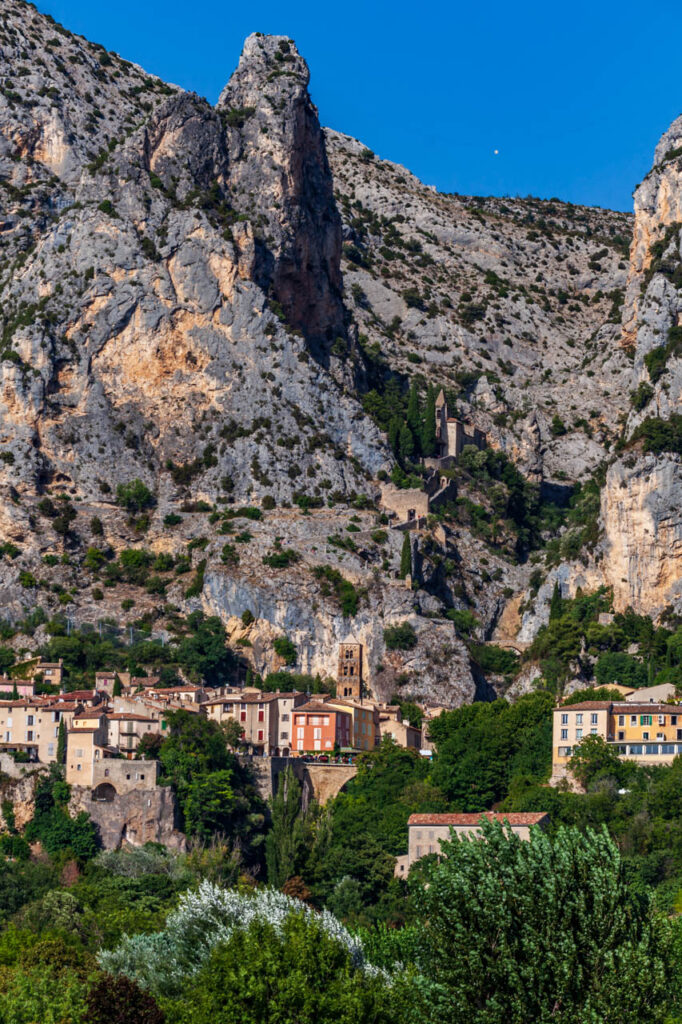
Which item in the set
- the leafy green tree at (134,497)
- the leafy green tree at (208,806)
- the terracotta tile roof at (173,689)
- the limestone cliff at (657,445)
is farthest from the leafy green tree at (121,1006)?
the leafy green tree at (134,497)

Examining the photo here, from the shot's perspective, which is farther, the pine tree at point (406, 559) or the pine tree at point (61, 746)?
the pine tree at point (406, 559)

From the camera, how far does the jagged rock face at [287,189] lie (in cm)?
14225

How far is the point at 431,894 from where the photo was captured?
45875 millimetres

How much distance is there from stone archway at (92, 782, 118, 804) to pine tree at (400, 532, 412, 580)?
34.3 m

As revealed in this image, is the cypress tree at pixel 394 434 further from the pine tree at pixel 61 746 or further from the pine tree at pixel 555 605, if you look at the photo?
the pine tree at pixel 61 746

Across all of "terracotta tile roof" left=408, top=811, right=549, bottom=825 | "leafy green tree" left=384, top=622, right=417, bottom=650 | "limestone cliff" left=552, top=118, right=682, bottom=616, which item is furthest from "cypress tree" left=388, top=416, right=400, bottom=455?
"terracotta tile roof" left=408, top=811, right=549, bottom=825

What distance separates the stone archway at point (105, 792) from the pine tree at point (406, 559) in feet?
112

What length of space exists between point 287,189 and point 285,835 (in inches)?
2622

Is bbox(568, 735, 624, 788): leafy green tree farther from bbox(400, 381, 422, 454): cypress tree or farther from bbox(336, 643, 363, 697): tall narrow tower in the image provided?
bbox(400, 381, 422, 454): cypress tree

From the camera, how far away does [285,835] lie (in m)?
90.6

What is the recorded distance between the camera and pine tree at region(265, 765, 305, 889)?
87.8 m

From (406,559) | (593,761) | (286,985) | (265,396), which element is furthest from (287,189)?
(286,985)

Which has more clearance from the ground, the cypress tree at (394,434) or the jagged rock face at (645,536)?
the cypress tree at (394,434)

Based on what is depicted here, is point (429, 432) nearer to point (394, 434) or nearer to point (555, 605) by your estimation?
point (394, 434)
